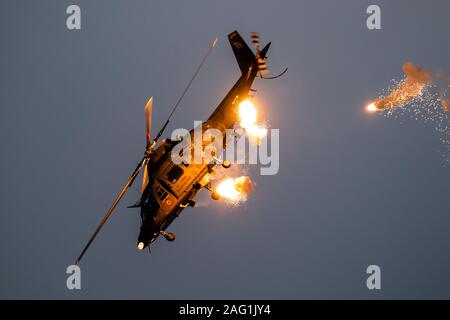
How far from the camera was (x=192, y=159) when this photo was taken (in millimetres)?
19281

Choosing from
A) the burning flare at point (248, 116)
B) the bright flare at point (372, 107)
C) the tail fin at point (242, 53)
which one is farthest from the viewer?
the bright flare at point (372, 107)

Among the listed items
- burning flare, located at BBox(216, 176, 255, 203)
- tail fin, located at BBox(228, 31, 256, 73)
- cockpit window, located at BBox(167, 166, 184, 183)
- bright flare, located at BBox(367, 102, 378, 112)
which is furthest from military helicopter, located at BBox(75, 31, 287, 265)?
bright flare, located at BBox(367, 102, 378, 112)

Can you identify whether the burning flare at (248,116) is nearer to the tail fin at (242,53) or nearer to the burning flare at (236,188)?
the tail fin at (242,53)

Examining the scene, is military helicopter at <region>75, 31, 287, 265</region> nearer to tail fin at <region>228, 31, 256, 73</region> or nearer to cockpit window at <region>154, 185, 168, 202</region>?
cockpit window at <region>154, 185, 168, 202</region>

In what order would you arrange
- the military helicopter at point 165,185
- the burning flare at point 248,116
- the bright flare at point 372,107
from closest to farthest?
the military helicopter at point 165,185 → the burning flare at point 248,116 → the bright flare at point 372,107

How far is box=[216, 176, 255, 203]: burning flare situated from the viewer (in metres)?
21.3

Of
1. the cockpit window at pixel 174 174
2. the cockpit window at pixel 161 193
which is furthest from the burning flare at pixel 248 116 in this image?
the cockpit window at pixel 161 193

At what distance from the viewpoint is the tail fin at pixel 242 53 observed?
20844 millimetres

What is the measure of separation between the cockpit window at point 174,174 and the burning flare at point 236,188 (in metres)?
2.77

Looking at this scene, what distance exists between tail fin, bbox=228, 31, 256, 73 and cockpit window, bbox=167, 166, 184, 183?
638 centimetres

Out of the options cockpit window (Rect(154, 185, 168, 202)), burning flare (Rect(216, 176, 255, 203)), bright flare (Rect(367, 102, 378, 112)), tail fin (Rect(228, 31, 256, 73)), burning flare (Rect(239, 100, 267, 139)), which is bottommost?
cockpit window (Rect(154, 185, 168, 202))
